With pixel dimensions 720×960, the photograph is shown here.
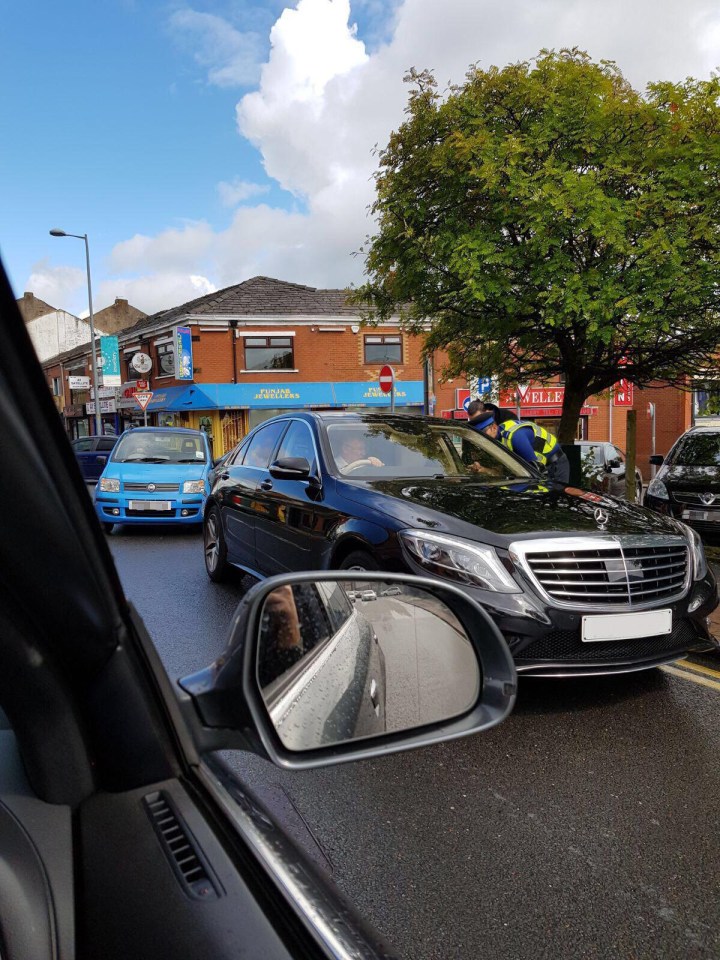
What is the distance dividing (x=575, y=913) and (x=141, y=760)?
1.77 meters

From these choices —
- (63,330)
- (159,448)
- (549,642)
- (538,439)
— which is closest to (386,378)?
(159,448)

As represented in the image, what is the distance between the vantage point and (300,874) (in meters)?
1.03

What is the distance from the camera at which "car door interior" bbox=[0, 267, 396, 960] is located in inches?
34.4

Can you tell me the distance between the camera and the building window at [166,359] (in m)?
29.8

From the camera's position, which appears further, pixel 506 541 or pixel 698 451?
pixel 698 451

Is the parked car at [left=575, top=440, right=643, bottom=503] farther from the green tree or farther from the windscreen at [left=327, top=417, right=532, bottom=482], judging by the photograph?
the windscreen at [left=327, top=417, right=532, bottom=482]

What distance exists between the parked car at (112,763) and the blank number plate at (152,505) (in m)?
9.72

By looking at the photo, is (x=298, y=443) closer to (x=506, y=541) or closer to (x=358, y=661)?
(x=506, y=541)

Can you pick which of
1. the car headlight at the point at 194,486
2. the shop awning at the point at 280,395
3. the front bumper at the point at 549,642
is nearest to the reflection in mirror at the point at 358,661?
the front bumper at the point at 549,642

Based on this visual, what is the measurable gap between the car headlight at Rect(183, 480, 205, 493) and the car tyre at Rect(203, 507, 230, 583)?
3.34 metres

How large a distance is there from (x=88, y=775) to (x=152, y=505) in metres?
9.89

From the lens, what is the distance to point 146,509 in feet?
34.7

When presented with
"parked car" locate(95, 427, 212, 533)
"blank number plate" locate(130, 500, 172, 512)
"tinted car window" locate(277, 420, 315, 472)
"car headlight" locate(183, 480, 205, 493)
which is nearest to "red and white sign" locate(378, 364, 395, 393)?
"parked car" locate(95, 427, 212, 533)

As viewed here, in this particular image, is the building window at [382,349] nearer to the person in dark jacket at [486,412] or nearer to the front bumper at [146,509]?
the front bumper at [146,509]
